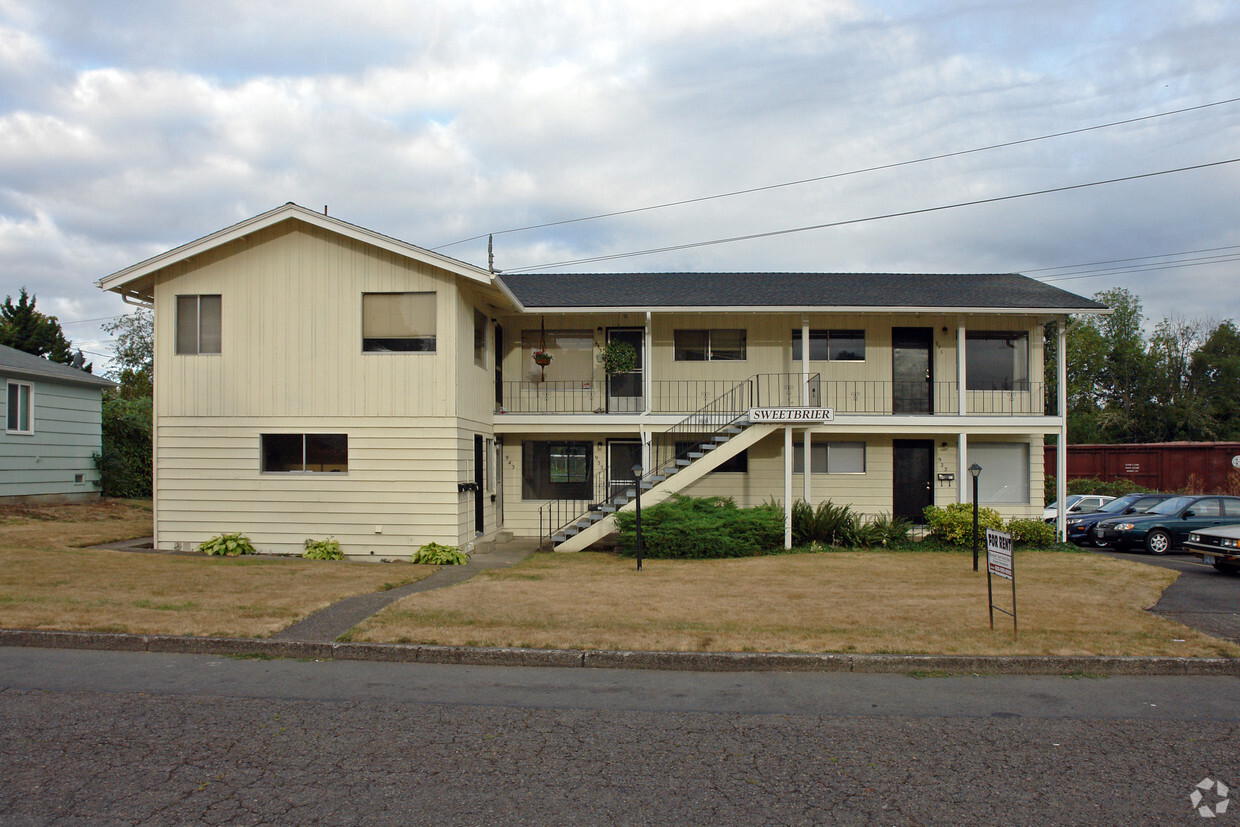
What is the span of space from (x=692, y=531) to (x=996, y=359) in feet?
29.9

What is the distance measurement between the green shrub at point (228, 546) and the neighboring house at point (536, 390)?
29 centimetres

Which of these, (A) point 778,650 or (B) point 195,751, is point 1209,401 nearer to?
(A) point 778,650

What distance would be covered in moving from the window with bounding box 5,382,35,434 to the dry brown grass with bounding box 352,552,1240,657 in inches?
550

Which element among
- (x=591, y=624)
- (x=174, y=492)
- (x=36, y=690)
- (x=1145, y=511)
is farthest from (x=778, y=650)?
(x=1145, y=511)

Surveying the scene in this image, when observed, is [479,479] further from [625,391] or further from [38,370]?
[38,370]

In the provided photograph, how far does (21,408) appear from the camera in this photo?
66.9ft

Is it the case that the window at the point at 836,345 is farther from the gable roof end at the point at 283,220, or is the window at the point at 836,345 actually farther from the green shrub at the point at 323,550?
the green shrub at the point at 323,550

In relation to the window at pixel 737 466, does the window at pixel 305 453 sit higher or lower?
higher

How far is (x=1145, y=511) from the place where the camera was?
20531mm

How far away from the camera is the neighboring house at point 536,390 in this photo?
15547mm

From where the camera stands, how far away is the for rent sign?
57.7ft

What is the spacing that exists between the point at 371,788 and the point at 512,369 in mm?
15284

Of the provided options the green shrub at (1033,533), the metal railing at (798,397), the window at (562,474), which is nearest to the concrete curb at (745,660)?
the green shrub at (1033,533)

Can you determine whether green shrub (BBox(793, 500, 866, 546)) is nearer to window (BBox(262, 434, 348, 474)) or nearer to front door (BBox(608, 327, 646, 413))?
front door (BBox(608, 327, 646, 413))
